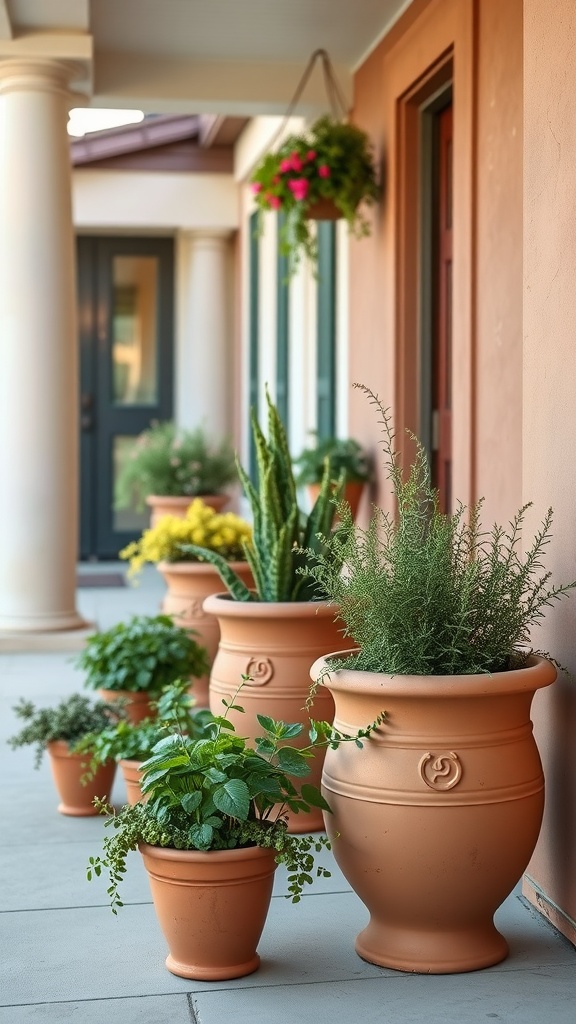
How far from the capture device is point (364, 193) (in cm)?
580

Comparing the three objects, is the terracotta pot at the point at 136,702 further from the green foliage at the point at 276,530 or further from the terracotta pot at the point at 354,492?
the terracotta pot at the point at 354,492

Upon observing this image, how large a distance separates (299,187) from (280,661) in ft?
9.17

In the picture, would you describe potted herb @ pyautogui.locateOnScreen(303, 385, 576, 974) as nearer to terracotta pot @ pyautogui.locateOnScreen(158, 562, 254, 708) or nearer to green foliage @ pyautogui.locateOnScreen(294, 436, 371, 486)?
terracotta pot @ pyautogui.locateOnScreen(158, 562, 254, 708)

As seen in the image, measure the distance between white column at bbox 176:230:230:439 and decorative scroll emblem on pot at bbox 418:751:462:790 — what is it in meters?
8.64

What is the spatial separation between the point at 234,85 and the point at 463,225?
254cm

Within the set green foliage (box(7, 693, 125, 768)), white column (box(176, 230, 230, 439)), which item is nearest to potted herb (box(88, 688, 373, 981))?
green foliage (box(7, 693, 125, 768))

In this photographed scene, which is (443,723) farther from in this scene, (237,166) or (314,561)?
(237,166)

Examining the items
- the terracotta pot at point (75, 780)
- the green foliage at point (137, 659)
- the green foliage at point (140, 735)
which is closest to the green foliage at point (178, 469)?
the green foliage at point (137, 659)

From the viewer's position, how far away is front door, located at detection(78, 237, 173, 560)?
11195mm

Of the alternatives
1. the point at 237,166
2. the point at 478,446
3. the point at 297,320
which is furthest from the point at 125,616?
the point at 237,166

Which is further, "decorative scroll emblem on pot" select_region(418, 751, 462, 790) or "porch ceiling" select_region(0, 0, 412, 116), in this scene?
"porch ceiling" select_region(0, 0, 412, 116)

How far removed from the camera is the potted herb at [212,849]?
2484 mm

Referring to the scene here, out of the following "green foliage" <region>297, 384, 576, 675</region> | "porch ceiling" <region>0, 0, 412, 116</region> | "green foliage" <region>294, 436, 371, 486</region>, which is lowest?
"green foliage" <region>297, 384, 576, 675</region>

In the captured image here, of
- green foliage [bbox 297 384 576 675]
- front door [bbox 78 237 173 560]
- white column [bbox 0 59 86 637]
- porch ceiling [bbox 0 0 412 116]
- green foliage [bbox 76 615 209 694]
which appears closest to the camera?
green foliage [bbox 297 384 576 675]
